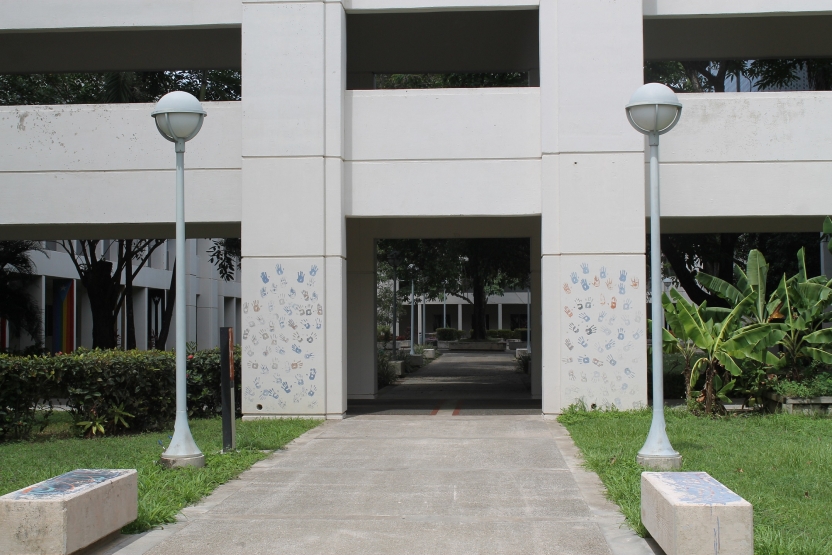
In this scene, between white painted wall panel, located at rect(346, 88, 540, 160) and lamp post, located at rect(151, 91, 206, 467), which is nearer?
lamp post, located at rect(151, 91, 206, 467)

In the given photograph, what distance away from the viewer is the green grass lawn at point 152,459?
25.5ft

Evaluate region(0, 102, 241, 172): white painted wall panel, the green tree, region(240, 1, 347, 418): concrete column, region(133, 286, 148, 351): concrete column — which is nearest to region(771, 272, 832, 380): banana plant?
region(240, 1, 347, 418): concrete column

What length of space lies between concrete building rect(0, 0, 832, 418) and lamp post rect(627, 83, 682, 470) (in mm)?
4349

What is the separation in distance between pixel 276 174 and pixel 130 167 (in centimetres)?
263

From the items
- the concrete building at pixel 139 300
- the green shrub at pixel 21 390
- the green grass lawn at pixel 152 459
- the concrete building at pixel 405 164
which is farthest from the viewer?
the concrete building at pixel 139 300

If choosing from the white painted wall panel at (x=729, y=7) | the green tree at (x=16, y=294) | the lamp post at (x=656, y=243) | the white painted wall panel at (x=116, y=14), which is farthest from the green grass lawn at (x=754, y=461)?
the green tree at (x=16, y=294)

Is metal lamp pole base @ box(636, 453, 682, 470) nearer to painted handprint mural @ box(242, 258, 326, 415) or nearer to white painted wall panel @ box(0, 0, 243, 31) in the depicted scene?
painted handprint mural @ box(242, 258, 326, 415)

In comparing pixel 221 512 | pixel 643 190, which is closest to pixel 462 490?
pixel 221 512

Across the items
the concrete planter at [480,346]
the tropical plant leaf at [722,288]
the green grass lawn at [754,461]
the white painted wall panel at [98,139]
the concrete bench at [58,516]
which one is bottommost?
the concrete planter at [480,346]

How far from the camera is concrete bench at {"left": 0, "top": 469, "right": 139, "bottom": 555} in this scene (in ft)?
18.8

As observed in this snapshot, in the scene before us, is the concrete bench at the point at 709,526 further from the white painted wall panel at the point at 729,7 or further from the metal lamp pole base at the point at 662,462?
the white painted wall panel at the point at 729,7

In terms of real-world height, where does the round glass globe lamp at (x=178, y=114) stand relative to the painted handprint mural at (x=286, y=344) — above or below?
above

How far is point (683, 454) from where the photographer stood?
31.7 feet

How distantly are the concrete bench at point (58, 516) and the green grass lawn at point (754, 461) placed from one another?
394 centimetres
